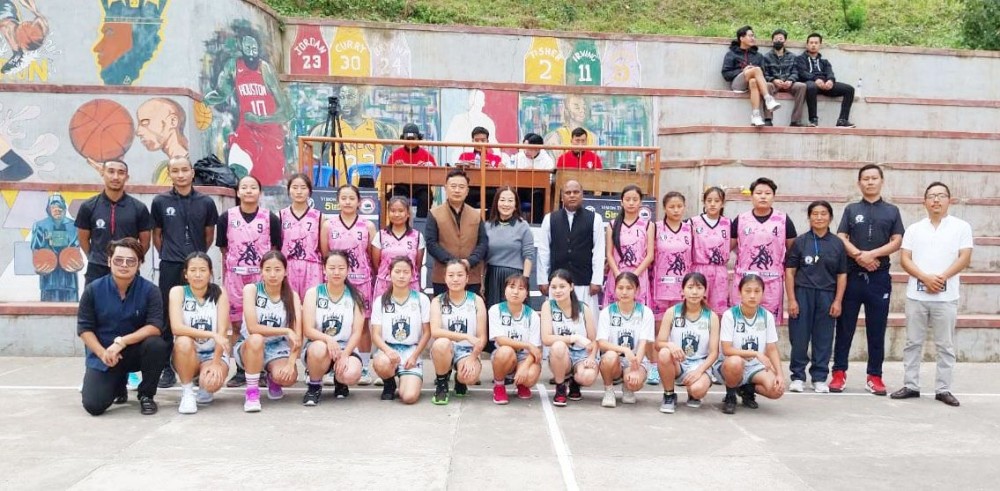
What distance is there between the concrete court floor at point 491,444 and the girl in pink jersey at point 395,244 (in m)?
0.94

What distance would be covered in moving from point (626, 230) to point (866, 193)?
2084 mm

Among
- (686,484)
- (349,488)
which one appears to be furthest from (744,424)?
(349,488)

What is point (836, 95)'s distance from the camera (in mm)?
11641

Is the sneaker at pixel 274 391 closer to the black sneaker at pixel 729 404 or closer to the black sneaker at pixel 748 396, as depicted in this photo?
the black sneaker at pixel 729 404

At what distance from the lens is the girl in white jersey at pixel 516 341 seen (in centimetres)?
589

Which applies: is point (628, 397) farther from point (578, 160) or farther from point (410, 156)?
point (410, 156)

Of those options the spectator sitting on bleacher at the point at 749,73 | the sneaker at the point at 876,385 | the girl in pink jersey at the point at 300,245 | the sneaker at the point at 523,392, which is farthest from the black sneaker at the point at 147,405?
the spectator sitting on bleacher at the point at 749,73

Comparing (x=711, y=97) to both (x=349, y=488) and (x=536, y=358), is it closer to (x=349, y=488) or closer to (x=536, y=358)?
(x=536, y=358)

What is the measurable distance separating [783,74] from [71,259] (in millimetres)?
10041

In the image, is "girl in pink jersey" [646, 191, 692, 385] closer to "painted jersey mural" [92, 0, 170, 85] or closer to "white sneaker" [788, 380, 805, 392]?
"white sneaker" [788, 380, 805, 392]

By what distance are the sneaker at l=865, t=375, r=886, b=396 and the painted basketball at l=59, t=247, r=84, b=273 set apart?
308 inches

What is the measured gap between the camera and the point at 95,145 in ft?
28.6

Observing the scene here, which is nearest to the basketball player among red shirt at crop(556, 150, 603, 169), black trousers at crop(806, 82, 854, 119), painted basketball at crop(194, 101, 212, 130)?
painted basketball at crop(194, 101, 212, 130)

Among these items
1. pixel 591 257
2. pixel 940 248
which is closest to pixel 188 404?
pixel 591 257
